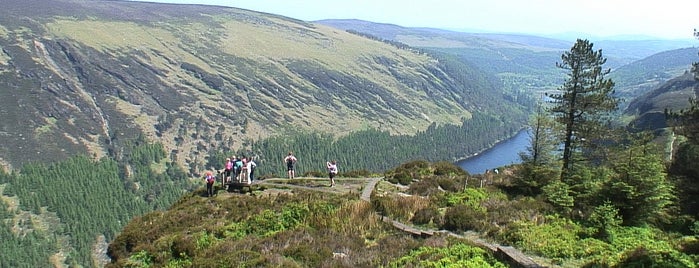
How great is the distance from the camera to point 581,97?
117 ft

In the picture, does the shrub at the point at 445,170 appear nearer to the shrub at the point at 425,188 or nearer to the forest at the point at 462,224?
the forest at the point at 462,224

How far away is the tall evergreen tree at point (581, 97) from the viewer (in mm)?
35281

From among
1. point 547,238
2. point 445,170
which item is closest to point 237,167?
point 445,170

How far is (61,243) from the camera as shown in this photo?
141500mm

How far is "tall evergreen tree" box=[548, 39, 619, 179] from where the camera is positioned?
35.3 meters

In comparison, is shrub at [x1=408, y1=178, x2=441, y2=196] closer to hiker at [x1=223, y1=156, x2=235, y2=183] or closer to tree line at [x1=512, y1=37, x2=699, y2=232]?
tree line at [x1=512, y1=37, x2=699, y2=232]

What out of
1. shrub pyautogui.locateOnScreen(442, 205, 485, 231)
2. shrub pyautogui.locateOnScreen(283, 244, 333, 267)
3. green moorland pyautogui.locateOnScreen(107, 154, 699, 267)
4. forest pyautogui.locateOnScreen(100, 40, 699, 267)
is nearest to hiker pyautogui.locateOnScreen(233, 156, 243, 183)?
forest pyautogui.locateOnScreen(100, 40, 699, 267)

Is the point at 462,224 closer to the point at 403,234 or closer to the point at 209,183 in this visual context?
the point at 403,234

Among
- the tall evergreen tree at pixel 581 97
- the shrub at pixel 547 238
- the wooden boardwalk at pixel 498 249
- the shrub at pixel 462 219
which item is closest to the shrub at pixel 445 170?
the tall evergreen tree at pixel 581 97

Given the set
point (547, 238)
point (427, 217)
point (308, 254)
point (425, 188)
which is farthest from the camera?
point (425, 188)

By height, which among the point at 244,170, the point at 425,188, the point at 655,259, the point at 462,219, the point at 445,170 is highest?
the point at 655,259

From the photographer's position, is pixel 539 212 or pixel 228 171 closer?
pixel 539 212

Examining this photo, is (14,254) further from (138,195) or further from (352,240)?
(352,240)

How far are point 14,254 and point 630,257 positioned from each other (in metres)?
149
